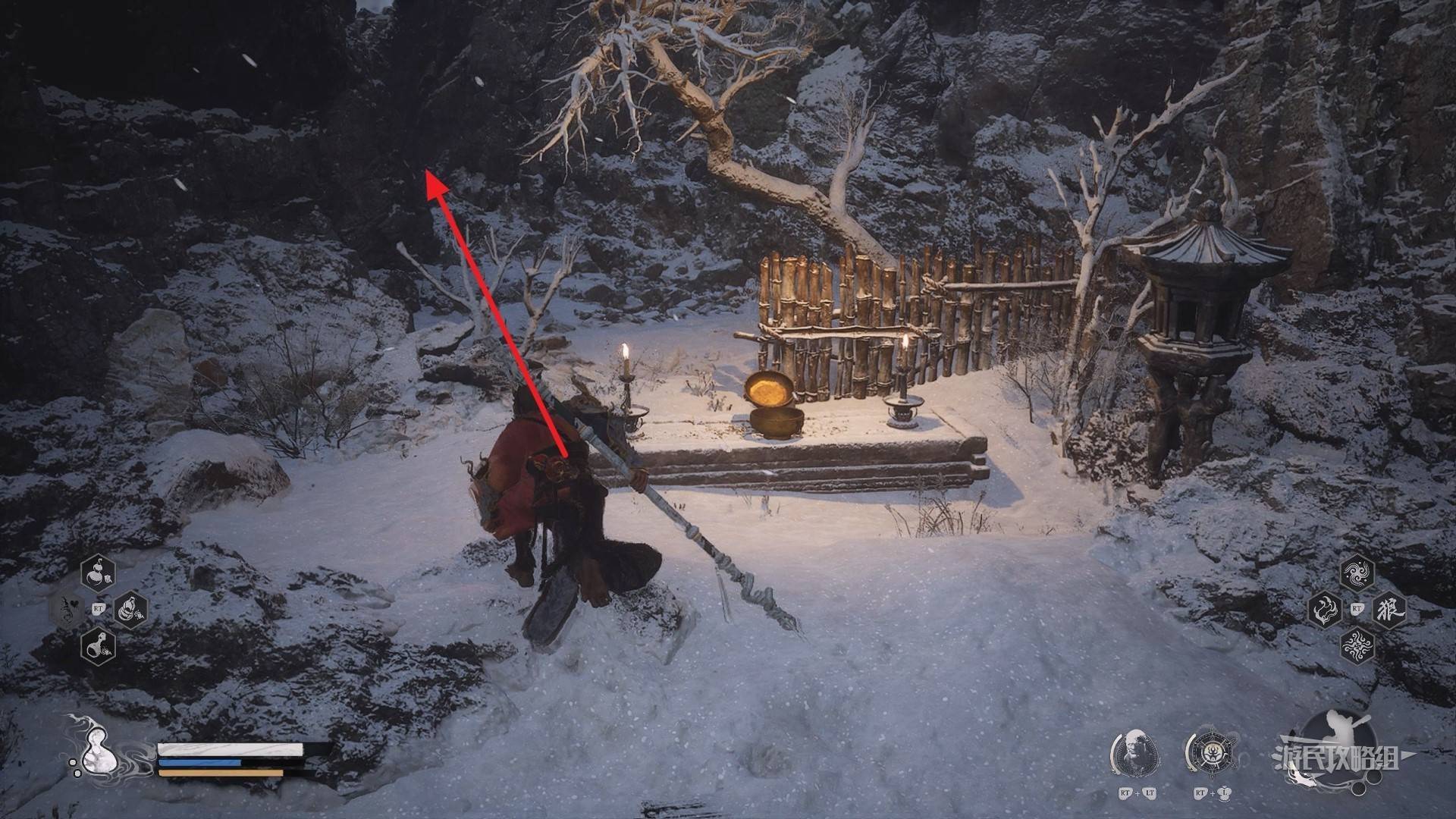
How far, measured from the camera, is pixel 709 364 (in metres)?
12.5

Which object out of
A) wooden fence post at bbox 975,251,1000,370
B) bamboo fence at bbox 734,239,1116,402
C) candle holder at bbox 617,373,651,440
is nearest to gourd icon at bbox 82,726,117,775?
candle holder at bbox 617,373,651,440

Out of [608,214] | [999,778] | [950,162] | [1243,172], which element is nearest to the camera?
[999,778]

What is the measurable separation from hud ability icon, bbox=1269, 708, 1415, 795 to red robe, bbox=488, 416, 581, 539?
12.4ft

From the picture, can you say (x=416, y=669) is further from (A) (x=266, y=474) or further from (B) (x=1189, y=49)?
(B) (x=1189, y=49)

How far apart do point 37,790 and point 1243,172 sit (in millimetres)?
11248

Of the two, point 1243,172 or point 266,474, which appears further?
point 1243,172

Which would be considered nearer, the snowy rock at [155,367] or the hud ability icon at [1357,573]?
the hud ability icon at [1357,573]

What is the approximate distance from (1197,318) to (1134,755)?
393 centimetres

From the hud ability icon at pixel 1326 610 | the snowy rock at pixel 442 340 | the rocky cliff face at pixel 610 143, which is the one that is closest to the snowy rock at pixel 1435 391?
the rocky cliff face at pixel 610 143

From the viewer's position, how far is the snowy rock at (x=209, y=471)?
6.82 meters

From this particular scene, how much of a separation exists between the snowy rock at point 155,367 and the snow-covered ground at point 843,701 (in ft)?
12.0

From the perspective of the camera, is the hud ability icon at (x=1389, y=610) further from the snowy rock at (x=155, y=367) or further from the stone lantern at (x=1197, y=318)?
the snowy rock at (x=155, y=367)

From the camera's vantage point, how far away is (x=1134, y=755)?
3.84 meters

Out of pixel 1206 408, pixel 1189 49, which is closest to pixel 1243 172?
pixel 1206 408
